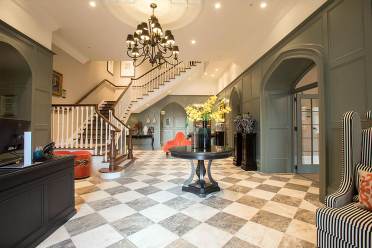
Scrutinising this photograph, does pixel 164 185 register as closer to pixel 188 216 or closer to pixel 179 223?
pixel 188 216

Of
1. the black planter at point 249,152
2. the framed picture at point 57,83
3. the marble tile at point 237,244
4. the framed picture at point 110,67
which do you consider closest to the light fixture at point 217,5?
the black planter at point 249,152

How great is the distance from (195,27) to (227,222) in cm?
420

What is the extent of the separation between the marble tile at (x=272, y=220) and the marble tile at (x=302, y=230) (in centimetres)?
6

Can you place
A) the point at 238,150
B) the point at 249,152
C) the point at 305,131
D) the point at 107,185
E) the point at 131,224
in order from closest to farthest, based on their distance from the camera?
the point at 131,224 < the point at 107,185 < the point at 305,131 < the point at 249,152 < the point at 238,150

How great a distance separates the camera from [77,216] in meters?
2.45

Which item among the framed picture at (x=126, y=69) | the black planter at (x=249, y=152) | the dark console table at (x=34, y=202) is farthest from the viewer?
the framed picture at (x=126, y=69)

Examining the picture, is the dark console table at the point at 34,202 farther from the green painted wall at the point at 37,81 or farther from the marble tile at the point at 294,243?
the marble tile at the point at 294,243

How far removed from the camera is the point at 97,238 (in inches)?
76.7

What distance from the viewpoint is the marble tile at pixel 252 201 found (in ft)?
9.12

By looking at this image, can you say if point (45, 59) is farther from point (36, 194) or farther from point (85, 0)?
point (36, 194)

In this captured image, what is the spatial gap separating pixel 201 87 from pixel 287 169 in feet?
24.6

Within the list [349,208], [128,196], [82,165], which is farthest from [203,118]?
[82,165]

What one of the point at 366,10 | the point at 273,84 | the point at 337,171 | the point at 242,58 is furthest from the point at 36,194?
the point at 242,58

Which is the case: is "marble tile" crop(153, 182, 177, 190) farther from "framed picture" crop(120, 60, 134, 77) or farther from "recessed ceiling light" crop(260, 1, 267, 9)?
"framed picture" crop(120, 60, 134, 77)
